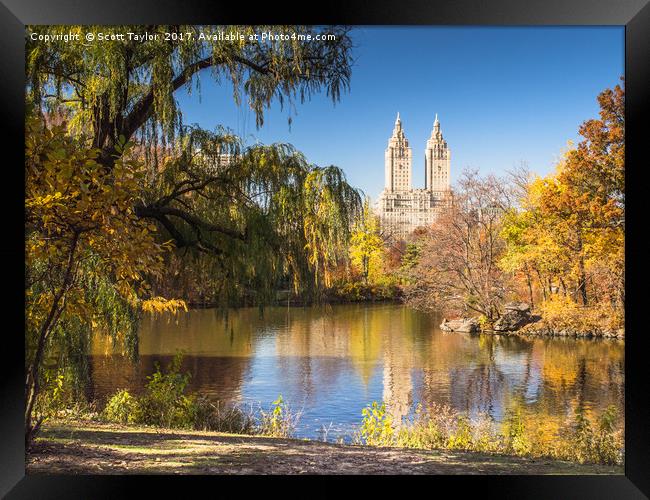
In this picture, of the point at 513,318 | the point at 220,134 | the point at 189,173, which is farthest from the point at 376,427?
the point at 220,134

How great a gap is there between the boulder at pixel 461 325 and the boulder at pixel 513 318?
0.15m

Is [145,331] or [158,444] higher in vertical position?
[145,331]

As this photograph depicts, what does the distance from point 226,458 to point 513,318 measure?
2410 millimetres

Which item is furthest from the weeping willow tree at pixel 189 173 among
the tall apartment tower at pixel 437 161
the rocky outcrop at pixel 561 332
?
the rocky outcrop at pixel 561 332

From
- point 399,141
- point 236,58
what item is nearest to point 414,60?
point 399,141

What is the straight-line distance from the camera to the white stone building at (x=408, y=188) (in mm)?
4559

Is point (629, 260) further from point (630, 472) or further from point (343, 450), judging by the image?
point (343, 450)

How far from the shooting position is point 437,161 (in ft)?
15.2

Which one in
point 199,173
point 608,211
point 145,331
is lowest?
point 145,331

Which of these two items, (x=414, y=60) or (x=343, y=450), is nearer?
(x=343, y=450)

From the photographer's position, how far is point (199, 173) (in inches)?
177

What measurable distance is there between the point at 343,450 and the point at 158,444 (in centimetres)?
116
